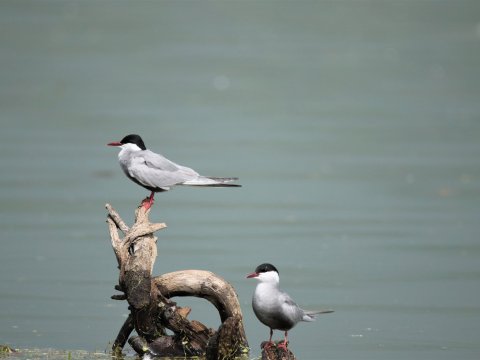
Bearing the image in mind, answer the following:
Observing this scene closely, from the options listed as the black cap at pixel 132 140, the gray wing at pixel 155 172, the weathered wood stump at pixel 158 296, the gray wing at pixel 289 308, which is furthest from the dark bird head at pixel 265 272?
the black cap at pixel 132 140

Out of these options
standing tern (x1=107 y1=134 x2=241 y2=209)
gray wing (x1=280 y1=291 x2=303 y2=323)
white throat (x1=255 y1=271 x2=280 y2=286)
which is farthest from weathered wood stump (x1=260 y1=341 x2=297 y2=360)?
standing tern (x1=107 y1=134 x2=241 y2=209)

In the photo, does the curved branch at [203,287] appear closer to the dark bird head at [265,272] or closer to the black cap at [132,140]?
the dark bird head at [265,272]

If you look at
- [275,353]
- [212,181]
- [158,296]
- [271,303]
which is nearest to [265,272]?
[271,303]

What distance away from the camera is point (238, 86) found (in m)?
24.5

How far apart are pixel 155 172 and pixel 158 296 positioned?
41.9 inches

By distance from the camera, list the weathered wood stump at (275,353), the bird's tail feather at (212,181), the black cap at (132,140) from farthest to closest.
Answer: the black cap at (132,140), the bird's tail feather at (212,181), the weathered wood stump at (275,353)

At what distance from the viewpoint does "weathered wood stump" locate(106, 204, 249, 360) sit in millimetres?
7668

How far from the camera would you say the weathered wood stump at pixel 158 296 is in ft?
25.2

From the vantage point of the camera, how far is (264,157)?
18.2m

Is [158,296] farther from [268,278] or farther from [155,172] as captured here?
[155,172]

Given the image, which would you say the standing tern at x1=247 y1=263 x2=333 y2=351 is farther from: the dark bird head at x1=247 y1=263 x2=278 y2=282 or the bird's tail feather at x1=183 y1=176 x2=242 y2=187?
the bird's tail feather at x1=183 y1=176 x2=242 y2=187

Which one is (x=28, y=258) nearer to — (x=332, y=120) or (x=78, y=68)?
(x=332, y=120)

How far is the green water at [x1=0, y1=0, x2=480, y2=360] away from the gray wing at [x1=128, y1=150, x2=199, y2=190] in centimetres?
130

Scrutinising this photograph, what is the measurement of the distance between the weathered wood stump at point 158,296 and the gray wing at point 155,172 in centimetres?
50
